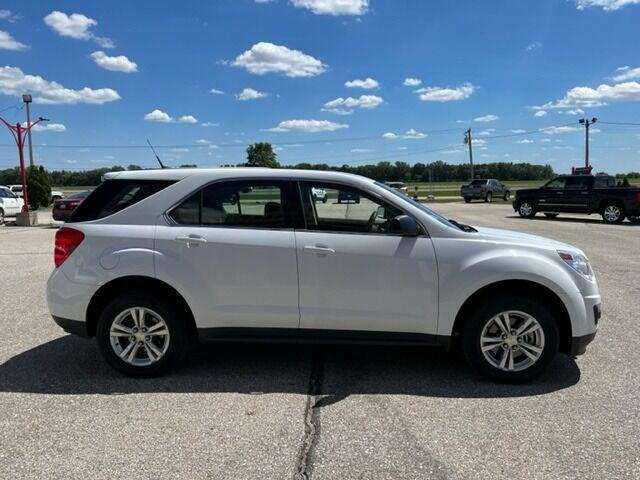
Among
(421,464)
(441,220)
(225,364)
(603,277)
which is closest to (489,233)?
(441,220)

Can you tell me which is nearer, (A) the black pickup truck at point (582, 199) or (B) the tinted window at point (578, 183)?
(A) the black pickup truck at point (582, 199)

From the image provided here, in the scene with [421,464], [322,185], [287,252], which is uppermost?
[322,185]

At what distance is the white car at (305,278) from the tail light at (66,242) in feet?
0.04

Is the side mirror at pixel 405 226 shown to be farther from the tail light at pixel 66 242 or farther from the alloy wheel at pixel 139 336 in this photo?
the tail light at pixel 66 242

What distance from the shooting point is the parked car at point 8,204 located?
2288 cm

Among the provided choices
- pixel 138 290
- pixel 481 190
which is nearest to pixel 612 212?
pixel 481 190

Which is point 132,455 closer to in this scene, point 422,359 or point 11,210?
point 422,359

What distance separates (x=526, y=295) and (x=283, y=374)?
2.10m

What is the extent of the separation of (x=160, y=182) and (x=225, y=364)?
5.56 feet

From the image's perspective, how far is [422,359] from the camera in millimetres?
4902

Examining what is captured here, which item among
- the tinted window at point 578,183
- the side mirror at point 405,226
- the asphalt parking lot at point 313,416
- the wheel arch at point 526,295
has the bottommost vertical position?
the asphalt parking lot at point 313,416

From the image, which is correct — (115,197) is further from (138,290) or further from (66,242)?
(138,290)

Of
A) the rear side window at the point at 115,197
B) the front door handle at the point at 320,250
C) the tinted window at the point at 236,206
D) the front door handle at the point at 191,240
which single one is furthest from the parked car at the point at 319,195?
the rear side window at the point at 115,197

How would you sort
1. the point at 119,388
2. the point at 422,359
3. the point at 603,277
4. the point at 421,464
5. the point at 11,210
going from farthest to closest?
the point at 11,210 → the point at 603,277 → the point at 422,359 → the point at 119,388 → the point at 421,464
